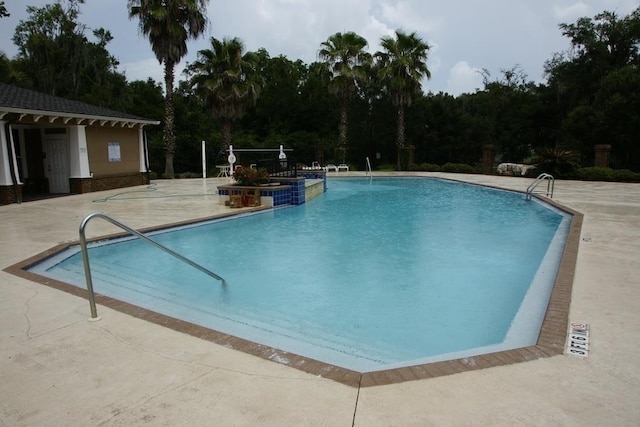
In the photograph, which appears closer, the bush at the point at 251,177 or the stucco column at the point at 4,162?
the stucco column at the point at 4,162

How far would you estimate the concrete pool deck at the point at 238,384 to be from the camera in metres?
2.47

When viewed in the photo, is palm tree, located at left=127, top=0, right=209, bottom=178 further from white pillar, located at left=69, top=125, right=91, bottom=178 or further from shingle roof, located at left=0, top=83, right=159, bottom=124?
white pillar, located at left=69, top=125, right=91, bottom=178

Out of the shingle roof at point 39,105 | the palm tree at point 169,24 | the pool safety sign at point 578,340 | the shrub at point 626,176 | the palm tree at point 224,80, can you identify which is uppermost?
the palm tree at point 169,24

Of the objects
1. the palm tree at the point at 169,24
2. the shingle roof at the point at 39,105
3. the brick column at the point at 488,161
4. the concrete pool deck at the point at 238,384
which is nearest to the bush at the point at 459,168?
the brick column at the point at 488,161

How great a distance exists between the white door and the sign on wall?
1834 mm

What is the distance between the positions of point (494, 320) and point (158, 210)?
8.97 m

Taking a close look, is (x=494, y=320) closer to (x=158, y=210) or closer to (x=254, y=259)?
(x=254, y=259)

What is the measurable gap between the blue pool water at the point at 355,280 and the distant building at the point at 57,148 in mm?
6688

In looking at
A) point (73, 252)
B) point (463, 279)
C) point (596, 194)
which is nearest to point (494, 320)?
point (463, 279)

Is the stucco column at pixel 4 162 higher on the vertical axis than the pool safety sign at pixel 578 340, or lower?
higher

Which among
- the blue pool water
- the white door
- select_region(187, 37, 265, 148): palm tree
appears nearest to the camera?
the blue pool water

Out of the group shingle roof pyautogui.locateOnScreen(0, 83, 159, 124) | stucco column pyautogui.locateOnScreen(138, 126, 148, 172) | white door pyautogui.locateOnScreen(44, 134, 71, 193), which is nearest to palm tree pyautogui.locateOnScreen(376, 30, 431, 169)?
stucco column pyautogui.locateOnScreen(138, 126, 148, 172)

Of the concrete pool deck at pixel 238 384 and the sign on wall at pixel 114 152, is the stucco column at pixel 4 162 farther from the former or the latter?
the concrete pool deck at pixel 238 384

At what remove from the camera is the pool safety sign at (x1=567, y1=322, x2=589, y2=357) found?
10.7 ft
